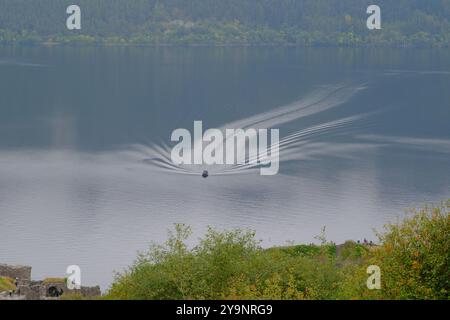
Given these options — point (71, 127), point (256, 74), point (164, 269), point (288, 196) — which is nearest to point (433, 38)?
point (256, 74)

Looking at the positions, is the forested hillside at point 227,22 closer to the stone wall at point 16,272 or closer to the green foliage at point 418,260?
the stone wall at point 16,272

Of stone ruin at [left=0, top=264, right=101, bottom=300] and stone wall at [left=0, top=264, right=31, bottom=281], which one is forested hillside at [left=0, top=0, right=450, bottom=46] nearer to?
stone wall at [left=0, top=264, right=31, bottom=281]

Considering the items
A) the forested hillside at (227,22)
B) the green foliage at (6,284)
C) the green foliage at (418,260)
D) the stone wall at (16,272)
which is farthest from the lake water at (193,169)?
the forested hillside at (227,22)

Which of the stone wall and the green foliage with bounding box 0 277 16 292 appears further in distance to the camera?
the stone wall

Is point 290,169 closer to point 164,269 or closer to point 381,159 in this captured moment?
point 381,159

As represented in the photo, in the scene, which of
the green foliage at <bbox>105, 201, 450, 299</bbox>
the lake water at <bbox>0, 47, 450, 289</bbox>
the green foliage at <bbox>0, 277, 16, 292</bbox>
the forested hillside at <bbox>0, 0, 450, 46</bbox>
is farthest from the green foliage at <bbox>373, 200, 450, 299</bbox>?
the forested hillside at <bbox>0, 0, 450, 46</bbox>

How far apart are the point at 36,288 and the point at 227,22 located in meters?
106

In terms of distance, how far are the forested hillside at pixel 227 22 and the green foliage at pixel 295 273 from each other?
101148 mm

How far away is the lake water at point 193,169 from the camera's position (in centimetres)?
3759

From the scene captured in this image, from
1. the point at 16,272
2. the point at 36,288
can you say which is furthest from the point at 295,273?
the point at 16,272

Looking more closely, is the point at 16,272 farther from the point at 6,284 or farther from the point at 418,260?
the point at 418,260

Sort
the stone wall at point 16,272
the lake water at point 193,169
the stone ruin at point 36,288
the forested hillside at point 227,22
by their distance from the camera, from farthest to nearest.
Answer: the forested hillside at point 227,22
the lake water at point 193,169
the stone wall at point 16,272
the stone ruin at point 36,288

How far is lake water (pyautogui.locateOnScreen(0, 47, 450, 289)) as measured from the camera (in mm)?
37594

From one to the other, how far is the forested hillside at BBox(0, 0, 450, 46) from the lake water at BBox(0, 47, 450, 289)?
83.5ft
